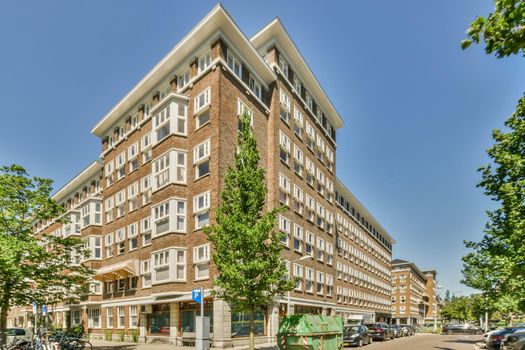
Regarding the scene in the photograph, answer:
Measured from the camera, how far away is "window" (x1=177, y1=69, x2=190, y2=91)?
3280 cm

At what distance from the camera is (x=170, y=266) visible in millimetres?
28078

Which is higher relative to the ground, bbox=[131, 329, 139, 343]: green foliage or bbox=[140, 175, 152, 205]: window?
bbox=[140, 175, 152, 205]: window

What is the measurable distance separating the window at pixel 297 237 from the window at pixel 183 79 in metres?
15.1

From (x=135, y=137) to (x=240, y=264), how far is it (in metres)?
22.7

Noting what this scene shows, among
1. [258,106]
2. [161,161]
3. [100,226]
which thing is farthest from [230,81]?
[100,226]

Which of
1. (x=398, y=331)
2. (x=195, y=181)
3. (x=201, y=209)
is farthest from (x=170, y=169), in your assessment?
(x=398, y=331)

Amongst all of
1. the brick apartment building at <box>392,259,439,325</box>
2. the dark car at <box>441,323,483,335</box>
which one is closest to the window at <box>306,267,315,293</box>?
the dark car at <box>441,323,483,335</box>

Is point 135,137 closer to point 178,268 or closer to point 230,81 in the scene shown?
point 230,81

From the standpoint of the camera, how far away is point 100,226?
142 feet

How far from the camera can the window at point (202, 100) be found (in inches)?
1171

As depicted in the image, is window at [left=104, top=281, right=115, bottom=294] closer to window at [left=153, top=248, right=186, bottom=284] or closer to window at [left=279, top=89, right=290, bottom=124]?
window at [left=153, top=248, right=186, bottom=284]

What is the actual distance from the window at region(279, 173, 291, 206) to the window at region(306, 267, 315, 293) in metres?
7.94

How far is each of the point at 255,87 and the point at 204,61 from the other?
5033mm

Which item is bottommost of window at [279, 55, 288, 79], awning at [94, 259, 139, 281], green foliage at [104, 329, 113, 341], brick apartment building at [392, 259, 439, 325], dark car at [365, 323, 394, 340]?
brick apartment building at [392, 259, 439, 325]
